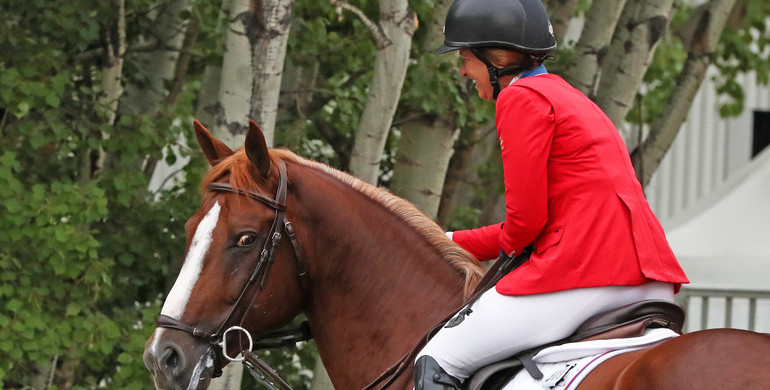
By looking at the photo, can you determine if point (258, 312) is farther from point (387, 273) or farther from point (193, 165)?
point (193, 165)

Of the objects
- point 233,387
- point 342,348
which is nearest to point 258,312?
point 342,348

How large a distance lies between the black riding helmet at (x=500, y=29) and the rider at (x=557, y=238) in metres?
0.14

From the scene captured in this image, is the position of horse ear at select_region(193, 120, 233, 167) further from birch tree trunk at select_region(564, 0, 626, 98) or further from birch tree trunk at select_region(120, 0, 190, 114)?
birch tree trunk at select_region(564, 0, 626, 98)

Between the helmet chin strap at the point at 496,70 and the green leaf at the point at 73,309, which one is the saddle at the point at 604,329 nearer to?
the helmet chin strap at the point at 496,70

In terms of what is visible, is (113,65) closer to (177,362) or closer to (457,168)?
(457,168)

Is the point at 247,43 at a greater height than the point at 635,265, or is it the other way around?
the point at 247,43

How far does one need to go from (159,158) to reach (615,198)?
13.8ft

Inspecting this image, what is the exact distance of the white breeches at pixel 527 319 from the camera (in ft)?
8.91

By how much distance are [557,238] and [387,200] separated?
0.74 m

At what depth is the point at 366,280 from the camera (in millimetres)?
3238

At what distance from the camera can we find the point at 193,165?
633 centimetres

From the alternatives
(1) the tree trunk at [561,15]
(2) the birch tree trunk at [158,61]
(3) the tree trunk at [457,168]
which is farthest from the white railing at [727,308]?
(2) the birch tree trunk at [158,61]

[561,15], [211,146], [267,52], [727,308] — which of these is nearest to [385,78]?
[267,52]

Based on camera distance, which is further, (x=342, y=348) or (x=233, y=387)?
(x=233, y=387)
